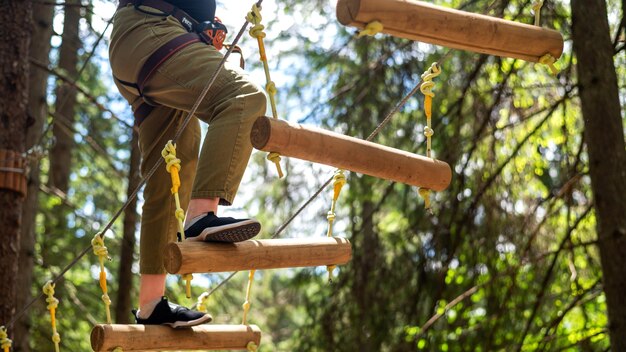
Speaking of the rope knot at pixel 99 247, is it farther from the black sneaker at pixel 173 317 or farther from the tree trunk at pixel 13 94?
the tree trunk at pixel 13 94

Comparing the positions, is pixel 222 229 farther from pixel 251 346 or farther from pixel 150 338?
pixel 251 346

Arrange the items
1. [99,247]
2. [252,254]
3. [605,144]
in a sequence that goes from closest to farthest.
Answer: [252,254]
[99,247]
[605,144]

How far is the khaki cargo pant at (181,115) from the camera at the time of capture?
3.00 metres

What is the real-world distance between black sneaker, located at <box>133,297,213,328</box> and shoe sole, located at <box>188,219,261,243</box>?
0.37 metres

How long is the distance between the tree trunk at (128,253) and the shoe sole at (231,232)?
4.12 meters

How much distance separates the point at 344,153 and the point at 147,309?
38.1 inches

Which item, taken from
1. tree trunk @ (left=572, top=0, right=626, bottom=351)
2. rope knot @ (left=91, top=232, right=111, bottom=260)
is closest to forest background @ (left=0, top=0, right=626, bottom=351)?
tree trunk @ (left=572, top=0, right=626, bottom=351)

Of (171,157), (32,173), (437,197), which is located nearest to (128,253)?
(32,173)

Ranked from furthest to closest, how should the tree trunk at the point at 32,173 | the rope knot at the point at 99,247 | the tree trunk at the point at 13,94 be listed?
the tree trunk at the point at 32,173 < the tree trunk at the point at 13,94 < the rope knot at the point at 99,247

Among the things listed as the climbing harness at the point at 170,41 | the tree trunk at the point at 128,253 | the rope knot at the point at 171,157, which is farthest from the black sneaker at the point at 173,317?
the tree trunk at the point at 128,253

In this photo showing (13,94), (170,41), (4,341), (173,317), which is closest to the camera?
(170,41)

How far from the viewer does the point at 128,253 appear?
285 inches

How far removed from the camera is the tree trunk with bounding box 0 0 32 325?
4.68m

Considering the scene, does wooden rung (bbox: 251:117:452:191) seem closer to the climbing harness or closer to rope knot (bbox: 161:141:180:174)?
rope knot (bbox: 161:141:180:174)
